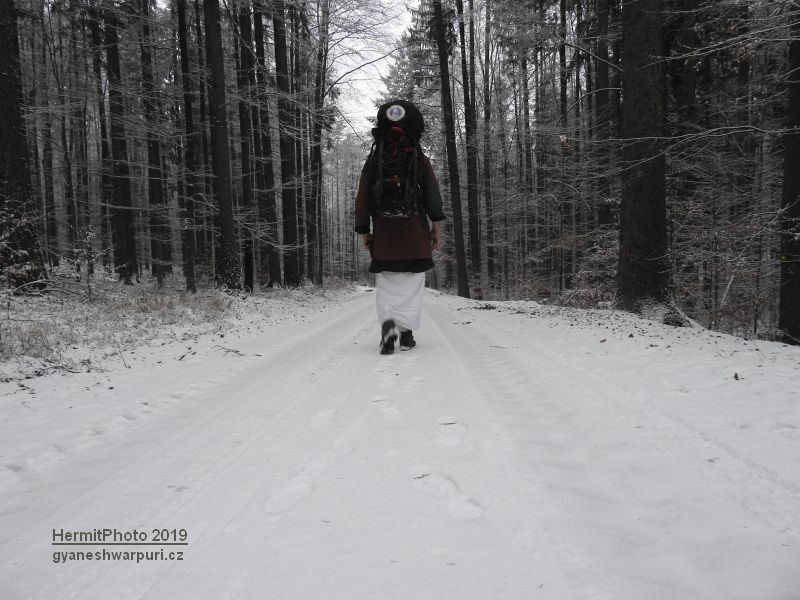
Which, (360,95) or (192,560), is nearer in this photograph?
(192,560)

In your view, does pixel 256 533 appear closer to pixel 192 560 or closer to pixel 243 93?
pixel 192 560

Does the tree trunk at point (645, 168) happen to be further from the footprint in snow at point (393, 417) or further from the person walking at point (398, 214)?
the footprint in snow at point (393, 417)

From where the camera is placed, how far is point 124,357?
4.27 metres

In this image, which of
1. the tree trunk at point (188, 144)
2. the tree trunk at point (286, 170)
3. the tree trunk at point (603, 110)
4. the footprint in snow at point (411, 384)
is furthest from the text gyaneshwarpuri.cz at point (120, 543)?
the tree trunk at point (286, 170)

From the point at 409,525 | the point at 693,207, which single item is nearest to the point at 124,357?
the point at 409,525

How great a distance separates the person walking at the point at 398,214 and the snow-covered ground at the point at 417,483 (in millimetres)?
1341

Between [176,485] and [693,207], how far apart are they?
10.3 m

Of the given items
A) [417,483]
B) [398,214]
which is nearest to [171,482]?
[417,483]

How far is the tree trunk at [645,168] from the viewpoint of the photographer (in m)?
5.84

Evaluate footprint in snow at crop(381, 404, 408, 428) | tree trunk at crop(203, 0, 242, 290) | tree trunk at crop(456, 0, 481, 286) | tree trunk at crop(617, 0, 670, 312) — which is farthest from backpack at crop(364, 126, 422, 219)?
tree trunk at crop(456, 0, 481, 286)

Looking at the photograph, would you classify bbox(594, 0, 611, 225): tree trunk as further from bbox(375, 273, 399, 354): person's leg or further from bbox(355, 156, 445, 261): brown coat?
bbox(375, 273, 399, 354): person's leg

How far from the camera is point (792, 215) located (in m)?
5.32

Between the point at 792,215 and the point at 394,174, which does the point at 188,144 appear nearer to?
the point at 394,174

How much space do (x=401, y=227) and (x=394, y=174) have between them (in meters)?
0.59
